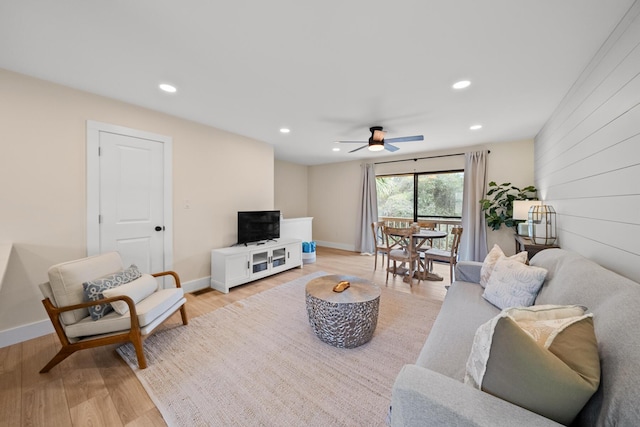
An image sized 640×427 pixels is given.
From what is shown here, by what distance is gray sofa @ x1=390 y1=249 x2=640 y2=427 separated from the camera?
2.30ft

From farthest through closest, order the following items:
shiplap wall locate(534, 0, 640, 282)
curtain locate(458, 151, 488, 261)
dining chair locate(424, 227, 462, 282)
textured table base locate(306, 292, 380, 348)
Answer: curtain locate(458, 151, 488, 261) < dining chair locate(424, 227, 462, 282) < textured table base locate(306, 292, 380, 348) < shiplap wall locate(534, 0, 640, 282)

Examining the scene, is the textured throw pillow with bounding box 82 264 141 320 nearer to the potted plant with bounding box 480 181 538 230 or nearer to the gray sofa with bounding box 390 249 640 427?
the gray sofa with bounding box 390 249 640 427

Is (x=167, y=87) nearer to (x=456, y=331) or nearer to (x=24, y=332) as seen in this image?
(x=24, y=332)

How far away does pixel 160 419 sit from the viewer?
1386 millimetres

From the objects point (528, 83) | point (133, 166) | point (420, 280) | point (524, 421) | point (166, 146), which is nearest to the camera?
point (524, 421)

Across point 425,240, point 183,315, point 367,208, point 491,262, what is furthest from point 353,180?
point 183,315

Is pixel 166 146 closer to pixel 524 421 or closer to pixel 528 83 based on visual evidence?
pixel 524 421

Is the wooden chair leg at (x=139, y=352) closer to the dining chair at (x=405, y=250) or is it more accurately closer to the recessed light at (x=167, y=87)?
the recessed light at (x=167, y=87)

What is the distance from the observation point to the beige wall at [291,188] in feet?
19.9

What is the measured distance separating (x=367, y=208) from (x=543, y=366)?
5034mm

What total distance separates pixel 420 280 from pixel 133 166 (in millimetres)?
4338

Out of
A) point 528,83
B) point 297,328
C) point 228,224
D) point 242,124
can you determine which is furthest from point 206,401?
point 528,83

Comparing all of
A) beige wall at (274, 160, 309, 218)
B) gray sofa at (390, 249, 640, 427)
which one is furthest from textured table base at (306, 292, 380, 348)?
beige wall at (274, 160, 309, 218)

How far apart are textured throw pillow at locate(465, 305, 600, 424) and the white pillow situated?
2.38 metres
